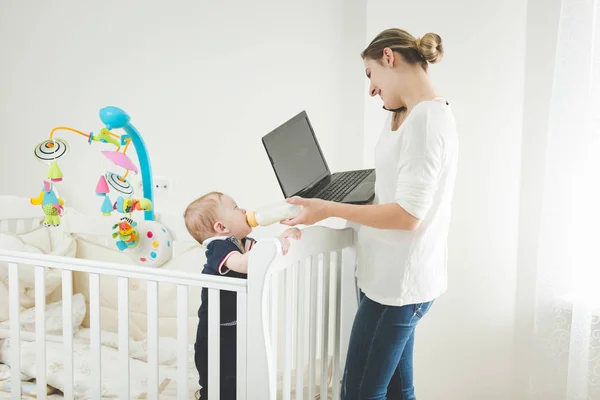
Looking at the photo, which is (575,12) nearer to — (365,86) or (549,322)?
(365,86)

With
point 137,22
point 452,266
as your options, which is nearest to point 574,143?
point 452,266

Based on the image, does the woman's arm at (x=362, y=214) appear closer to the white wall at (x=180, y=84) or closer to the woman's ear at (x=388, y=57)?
the woman's ear at (x=388, y=57)

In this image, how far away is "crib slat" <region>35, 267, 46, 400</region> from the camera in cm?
158

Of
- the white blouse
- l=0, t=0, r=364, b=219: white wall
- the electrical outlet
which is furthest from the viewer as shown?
the electrical outlet

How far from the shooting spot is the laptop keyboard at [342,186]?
4.98 feet

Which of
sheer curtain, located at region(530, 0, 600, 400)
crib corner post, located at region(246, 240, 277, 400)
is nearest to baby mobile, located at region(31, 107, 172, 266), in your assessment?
crib corner post, located at region(246, 240, 277, 400)

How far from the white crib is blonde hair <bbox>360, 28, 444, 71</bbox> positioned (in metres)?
0.45

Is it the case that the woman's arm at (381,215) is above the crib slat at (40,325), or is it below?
above

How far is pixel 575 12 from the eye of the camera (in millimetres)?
1865

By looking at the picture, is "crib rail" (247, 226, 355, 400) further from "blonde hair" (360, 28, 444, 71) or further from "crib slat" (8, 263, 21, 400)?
"crib slat" (8, 263, 21, 400)

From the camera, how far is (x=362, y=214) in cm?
128

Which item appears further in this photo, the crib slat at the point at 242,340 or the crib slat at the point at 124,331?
the crib slat at the point at 124,331

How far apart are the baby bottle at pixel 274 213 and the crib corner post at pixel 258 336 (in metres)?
0.11

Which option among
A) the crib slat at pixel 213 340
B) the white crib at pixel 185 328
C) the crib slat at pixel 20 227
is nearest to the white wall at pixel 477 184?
the white crib at pixel 185 328
